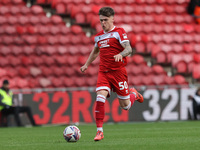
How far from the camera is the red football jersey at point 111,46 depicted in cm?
669

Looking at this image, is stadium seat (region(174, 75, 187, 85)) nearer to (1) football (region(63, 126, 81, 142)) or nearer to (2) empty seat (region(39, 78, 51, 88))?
(2) empty seat (region(39, 78, 51, 88))

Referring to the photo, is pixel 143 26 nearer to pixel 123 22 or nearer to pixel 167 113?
pixel 123 22

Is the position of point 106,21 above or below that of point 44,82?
above

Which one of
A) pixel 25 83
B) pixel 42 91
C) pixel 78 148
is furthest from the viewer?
pixel 25 83

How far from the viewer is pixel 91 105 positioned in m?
12.9

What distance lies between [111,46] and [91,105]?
6296 millimetres

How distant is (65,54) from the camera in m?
15.4

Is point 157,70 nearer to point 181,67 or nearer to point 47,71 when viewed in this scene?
point 181,67

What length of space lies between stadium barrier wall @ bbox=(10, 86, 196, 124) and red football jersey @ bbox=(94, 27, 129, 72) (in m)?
6.09

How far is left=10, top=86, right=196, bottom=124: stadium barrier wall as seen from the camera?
41.6 feet

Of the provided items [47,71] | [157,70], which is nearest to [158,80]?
[157,70]

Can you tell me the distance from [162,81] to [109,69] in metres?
8.59

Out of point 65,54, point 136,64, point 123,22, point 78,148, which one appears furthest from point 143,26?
point 78,148

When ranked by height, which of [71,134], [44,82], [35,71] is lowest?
[71,134]
